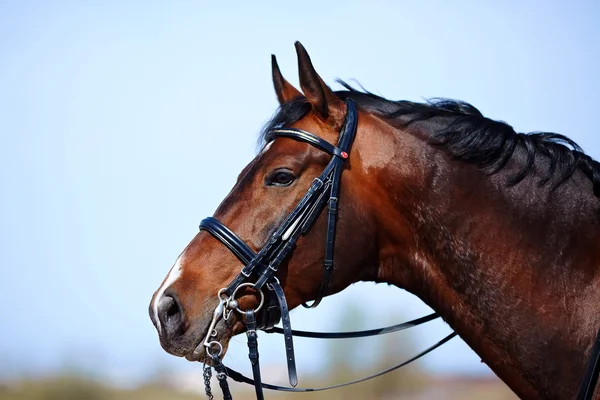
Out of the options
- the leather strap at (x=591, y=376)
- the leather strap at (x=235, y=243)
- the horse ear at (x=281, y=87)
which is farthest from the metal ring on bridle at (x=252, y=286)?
the leather strap at (x=591, y=376)

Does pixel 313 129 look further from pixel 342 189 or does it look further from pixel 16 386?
pixel 16 386

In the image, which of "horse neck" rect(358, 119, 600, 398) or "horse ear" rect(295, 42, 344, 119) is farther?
"horse ear" rect(295, 42, 344, 119)

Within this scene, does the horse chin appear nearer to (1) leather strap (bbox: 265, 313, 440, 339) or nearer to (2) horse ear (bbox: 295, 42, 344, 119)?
(1) leather strap (bbox: 265, 313, 440, 339)

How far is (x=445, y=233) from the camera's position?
3.88 meters

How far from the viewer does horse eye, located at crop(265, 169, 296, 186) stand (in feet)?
13.3

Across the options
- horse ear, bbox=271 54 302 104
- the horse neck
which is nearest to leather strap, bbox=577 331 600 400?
the horse neck

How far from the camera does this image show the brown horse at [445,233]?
363 cm

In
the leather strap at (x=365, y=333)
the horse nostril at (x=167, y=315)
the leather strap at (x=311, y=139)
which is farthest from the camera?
the leather strap at (x=365, y=333)

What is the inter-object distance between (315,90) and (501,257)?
1525 mm

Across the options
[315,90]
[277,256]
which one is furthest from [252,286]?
[315,90]

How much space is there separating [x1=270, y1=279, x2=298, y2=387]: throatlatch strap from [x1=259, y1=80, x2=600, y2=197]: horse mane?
3.30 feet

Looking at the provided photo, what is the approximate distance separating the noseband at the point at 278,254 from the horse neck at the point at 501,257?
308mm

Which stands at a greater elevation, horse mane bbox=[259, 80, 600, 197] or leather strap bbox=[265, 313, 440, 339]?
horse mane bbox=[259, 80, 600, 197]

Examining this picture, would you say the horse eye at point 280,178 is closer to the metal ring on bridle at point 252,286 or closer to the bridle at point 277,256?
the bridle at point 277,256
